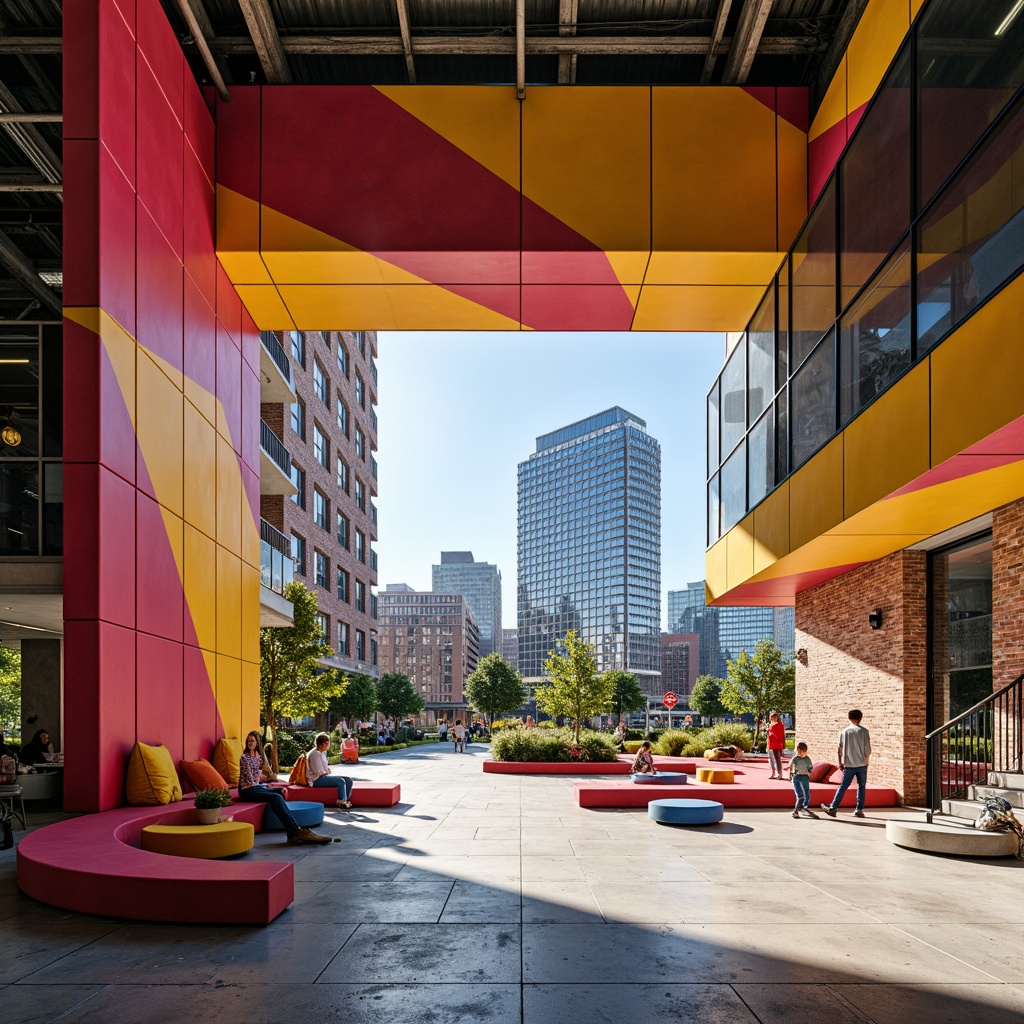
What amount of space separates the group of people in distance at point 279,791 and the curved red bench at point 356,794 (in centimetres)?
9

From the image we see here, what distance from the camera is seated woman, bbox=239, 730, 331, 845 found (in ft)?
39.3

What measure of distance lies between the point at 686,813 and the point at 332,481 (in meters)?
37.6

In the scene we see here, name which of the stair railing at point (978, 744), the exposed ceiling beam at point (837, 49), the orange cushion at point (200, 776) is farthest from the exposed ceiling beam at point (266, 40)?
the stair railing at point (978, 744)

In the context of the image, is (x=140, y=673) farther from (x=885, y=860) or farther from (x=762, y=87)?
(x=762, y=87)

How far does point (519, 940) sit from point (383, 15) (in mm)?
15815

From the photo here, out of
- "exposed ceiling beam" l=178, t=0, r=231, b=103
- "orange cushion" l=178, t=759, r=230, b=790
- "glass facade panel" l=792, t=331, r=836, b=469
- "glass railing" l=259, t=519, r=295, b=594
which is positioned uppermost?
"exposed ceiling beam" l=178, t=0, r=231, b=103

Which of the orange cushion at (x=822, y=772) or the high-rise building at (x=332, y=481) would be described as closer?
the orange cushion at (x=822, y=772)

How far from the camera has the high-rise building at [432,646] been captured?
173875mm

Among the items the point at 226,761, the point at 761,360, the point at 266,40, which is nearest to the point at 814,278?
the point at 761,360

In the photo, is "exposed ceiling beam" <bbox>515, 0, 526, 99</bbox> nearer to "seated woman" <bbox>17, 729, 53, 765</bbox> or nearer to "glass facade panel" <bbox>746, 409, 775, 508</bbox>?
"glass facade panel" <bbox>746, 409, 775, 508</bbox>

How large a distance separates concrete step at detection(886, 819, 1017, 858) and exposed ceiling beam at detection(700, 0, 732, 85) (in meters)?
13.3

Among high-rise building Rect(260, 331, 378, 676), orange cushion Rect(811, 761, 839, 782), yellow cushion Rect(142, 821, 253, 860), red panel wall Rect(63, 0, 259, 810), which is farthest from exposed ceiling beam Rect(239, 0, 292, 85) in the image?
orange cushion Rect(811, 761, 839, 782)

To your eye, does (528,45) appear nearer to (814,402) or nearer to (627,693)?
(814,402)

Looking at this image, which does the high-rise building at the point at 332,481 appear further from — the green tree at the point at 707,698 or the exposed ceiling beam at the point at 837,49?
the green tree at the point at 707,698
